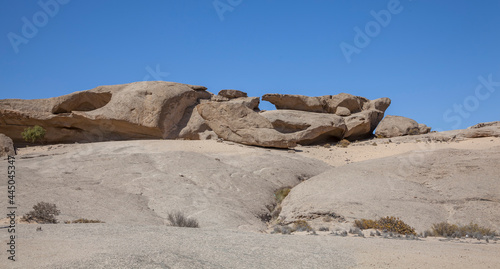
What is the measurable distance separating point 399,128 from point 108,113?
66.2 ft

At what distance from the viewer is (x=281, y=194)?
1533cm

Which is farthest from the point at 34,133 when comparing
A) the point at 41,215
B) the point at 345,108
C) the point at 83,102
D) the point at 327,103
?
the point at 345,108

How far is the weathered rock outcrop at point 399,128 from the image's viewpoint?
28.9 m

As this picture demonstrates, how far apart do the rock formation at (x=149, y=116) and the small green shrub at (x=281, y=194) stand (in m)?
8.45

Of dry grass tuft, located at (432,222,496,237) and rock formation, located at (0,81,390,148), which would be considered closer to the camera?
dry grass tuft, located at (432,222,496,237)

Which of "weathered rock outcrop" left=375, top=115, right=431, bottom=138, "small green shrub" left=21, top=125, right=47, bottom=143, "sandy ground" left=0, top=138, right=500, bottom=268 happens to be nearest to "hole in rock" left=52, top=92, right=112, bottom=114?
"small green shrub" left=21, top=125, right=47, bottom=143

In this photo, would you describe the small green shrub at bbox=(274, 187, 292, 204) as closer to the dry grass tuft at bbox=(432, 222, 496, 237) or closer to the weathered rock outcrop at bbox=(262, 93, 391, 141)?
the dry grass tuft at bbox=(432, 222, 496, 237)

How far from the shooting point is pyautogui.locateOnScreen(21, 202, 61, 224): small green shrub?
9523 mm

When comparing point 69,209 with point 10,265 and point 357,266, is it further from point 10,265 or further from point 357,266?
point 357,266

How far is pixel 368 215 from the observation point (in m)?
11.3

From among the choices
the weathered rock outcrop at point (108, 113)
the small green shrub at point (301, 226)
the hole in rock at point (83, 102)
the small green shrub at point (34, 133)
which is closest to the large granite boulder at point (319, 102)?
the weathered rock outcrop at point (108, 113)

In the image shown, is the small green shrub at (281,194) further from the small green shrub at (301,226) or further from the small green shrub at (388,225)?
the small green shrub at (388,225)

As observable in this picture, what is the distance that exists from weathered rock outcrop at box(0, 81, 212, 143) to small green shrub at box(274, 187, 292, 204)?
12.4 m

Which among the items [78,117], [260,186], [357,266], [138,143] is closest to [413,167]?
[260,186]
